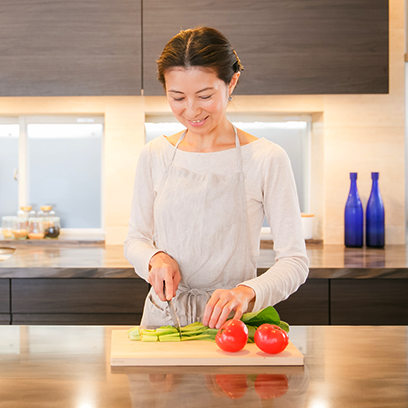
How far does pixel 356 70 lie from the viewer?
2465 millimetres

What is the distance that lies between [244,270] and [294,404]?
0.57 meters

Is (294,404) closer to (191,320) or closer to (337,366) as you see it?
(337,366)

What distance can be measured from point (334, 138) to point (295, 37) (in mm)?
623

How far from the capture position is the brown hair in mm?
1315

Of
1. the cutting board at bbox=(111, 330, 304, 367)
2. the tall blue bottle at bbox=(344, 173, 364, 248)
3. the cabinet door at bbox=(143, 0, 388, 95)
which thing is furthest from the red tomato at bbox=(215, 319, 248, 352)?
the tall blue bottle at bbox=(344, 173, 364, 248)

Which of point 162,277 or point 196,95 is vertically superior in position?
point 196,95

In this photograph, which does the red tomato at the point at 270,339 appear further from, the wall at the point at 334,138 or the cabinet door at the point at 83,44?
the wall at the point at 334,138

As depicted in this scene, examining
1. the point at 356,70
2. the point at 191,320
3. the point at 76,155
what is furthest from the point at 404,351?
the point at 76,155

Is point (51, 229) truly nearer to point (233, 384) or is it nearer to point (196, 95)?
point (196, 95)

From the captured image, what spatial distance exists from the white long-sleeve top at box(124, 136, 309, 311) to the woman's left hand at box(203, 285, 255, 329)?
40 millimetres

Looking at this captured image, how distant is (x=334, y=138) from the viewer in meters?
2.83

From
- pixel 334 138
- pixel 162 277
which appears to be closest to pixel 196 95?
pixel 162 277

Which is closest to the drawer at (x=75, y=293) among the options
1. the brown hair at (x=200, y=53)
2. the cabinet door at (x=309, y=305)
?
the cabinet door at (x=309, y=305)

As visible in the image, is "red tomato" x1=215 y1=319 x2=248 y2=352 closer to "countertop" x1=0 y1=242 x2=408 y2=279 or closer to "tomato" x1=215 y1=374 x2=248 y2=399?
"tomato" x1=215 y1=374 x2=248 y2=399
